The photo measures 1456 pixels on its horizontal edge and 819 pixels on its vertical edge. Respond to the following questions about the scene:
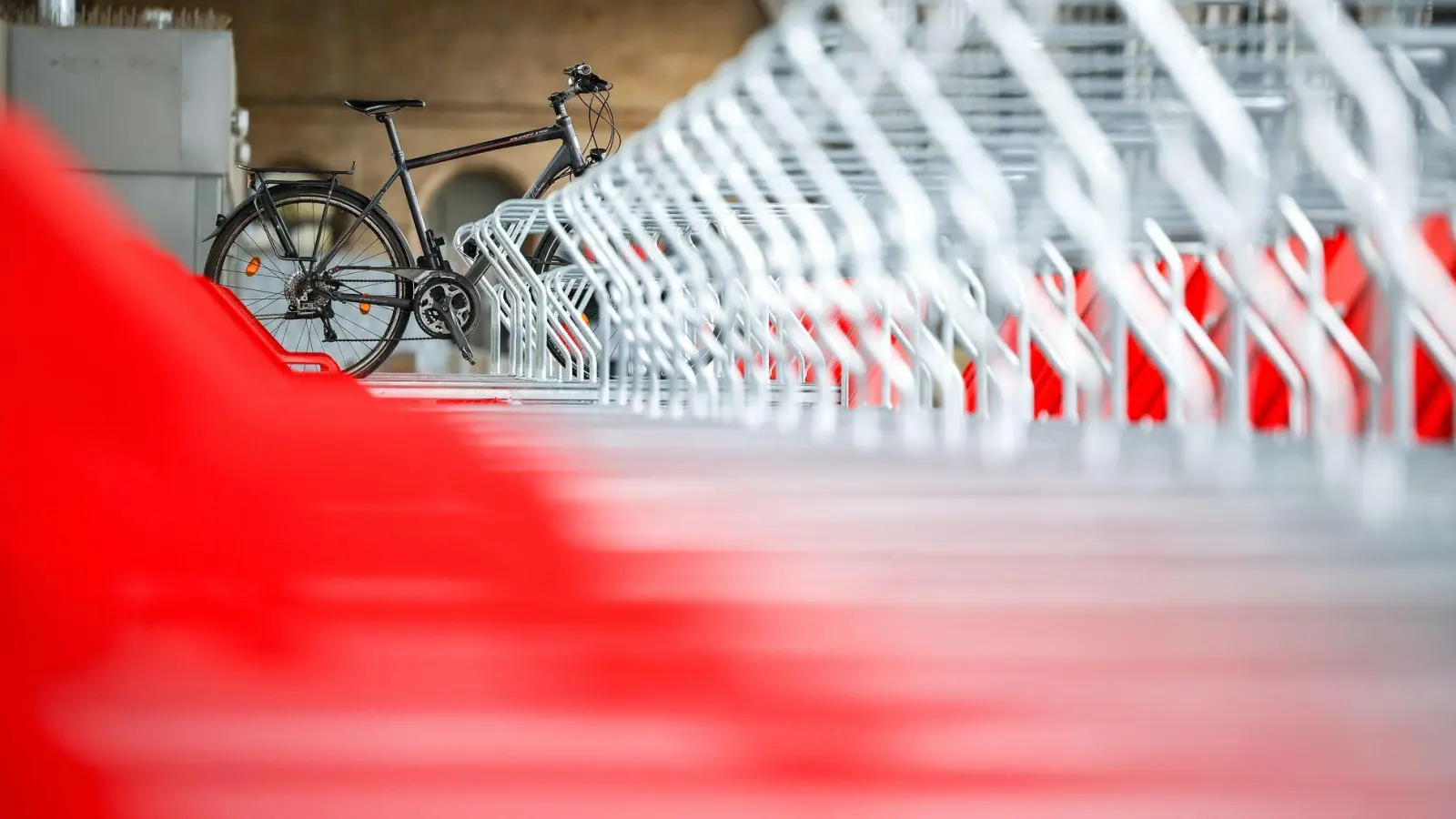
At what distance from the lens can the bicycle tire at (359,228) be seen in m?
3.25

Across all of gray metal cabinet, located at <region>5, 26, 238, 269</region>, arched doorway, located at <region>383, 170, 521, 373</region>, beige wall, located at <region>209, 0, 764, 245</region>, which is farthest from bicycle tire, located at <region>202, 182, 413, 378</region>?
beige wall, located at <region>209, 0, 764, 245</region>

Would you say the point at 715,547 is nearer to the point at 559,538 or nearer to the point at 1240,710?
the point at 559,538

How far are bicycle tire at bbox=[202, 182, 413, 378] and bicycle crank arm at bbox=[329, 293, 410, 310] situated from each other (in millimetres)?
14

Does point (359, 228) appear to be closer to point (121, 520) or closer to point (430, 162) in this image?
point (430, 162)

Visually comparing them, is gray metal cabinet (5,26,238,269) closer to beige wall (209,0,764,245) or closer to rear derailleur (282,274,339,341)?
rear derailleur (282,274,339,341)

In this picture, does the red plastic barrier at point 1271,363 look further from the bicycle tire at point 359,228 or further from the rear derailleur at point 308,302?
the rear derailleur at point 308,302

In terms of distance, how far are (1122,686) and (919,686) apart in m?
0.05

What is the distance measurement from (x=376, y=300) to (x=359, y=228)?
0.53 ft

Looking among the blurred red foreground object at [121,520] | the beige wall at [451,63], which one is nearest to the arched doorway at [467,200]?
the beige wall at [451,63]

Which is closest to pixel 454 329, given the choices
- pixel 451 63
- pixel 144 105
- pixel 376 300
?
pixel 376 300

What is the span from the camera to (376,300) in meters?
3.31

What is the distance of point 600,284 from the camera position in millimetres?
2025

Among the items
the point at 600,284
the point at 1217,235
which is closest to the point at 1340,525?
the point at 1217,235

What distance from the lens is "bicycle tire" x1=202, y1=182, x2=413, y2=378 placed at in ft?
10.7
